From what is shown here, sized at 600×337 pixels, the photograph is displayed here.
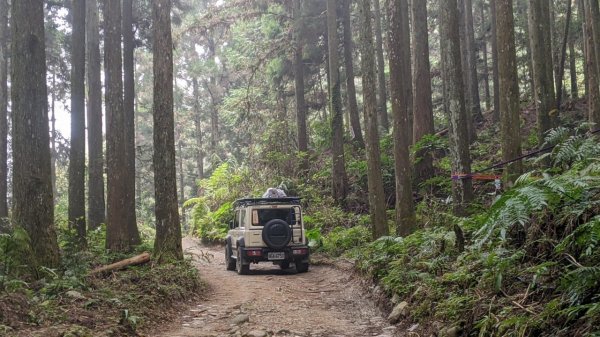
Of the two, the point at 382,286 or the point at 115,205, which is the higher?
the point at 115,205

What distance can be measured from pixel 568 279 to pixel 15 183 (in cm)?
803

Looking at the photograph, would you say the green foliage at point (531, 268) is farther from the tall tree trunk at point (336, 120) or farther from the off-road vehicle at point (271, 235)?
the tall tree trunk at point (336, 120)

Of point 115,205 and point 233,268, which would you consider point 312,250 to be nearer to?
point 233,268

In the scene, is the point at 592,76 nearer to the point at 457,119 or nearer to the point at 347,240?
the point at 457,119

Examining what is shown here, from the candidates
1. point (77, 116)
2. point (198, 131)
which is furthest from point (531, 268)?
point (198, 131)

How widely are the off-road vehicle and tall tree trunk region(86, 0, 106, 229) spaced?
17.3 ft

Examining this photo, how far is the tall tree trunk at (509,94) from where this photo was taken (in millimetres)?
10430

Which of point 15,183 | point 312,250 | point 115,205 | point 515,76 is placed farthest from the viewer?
point 312,250

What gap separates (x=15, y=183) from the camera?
27.3 feet

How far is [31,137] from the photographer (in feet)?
27.6

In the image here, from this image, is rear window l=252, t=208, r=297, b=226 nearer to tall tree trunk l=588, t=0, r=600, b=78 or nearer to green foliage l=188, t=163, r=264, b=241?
green foliage l=188, t=163, r=264, b=241

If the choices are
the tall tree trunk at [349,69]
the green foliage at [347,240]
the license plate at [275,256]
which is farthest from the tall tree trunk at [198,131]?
the license plate at [275,256]

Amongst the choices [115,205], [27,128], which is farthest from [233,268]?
[27,128]

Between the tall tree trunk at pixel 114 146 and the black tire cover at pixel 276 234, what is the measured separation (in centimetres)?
373
